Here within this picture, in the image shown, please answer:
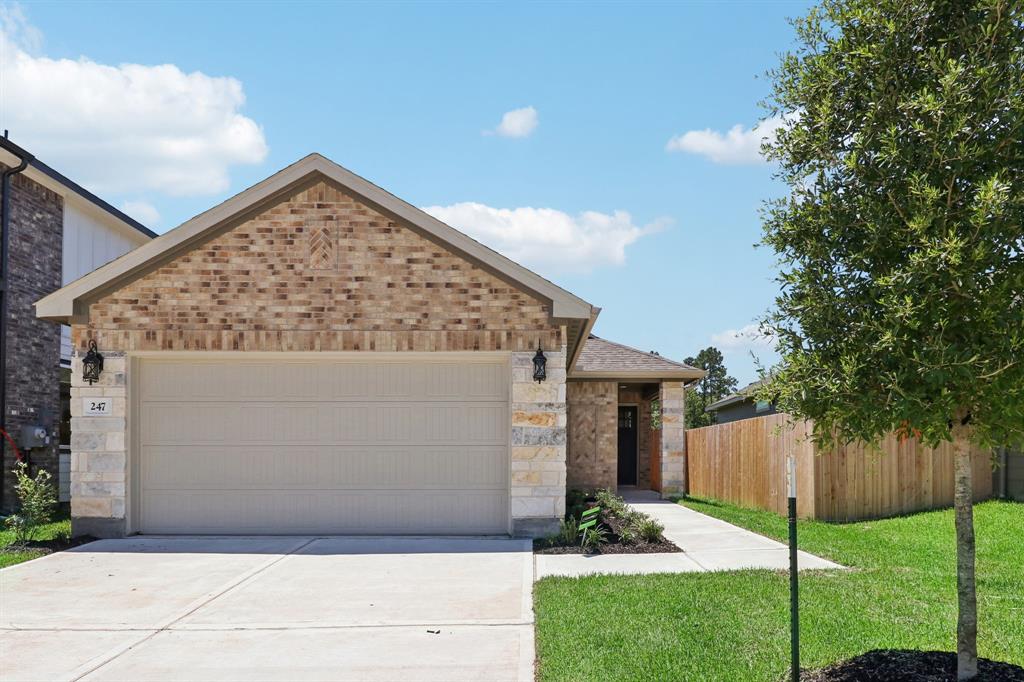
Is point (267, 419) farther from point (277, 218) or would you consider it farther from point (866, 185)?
point (866, 185)

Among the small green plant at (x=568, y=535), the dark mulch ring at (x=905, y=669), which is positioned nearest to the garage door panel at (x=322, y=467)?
the small green plant at (x=568, y=535)

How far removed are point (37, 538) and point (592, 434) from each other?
38.0ft

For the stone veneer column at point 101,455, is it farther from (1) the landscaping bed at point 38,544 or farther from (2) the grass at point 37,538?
(2) the grass at point 37,538

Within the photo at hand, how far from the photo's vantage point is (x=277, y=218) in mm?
12078

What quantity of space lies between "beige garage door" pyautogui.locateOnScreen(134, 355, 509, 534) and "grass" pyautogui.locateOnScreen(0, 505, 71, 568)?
143cm

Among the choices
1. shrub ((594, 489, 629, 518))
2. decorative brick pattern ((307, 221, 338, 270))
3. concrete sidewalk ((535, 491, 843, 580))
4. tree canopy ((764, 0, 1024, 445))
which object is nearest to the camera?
tree canopy ((764, 0, 1024, 445))

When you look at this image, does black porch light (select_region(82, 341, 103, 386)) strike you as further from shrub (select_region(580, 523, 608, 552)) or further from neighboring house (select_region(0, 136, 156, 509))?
shrub (select_region(580, 523, 608, 552))

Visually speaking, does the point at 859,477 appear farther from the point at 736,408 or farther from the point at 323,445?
the point at 736,408

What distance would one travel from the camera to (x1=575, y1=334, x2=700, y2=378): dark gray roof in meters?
19.8

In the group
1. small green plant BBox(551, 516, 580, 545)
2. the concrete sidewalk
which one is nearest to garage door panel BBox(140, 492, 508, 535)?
small green plant BBox(551, 516, 580, 545)

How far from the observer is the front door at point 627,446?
23859mm

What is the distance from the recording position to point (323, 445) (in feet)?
40.4

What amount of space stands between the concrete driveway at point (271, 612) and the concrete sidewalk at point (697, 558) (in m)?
0.53

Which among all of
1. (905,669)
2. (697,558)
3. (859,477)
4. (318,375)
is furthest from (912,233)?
(859,477)
